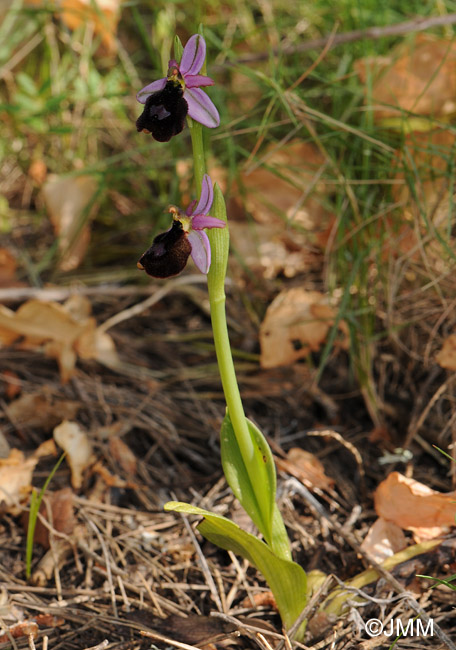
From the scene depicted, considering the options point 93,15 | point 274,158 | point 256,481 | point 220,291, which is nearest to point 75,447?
point 256,481

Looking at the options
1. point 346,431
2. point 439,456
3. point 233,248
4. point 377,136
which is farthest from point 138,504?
point 377,136

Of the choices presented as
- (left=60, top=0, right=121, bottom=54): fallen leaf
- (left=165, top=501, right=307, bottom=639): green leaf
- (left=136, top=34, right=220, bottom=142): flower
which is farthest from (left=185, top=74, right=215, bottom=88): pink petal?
(left=60, top=0, right=121, bottom=54): fallen leaf

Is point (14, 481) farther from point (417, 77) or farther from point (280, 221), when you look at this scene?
point (417, 77)

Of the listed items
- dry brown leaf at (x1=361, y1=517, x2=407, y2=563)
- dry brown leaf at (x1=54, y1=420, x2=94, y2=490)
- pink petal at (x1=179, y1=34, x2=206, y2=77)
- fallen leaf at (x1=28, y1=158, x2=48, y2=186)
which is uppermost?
pink petal at (x1=179, y1=34, x2=206, y2=77)

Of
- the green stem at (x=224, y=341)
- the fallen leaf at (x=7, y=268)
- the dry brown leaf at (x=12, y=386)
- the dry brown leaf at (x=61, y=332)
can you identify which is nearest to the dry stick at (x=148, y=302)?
the dry brown leaf at (x=61, y=332)

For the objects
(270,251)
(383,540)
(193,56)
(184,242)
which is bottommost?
(383,540)

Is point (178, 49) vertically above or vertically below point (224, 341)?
above

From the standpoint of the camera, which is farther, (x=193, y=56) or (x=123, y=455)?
(x=123, y=455)

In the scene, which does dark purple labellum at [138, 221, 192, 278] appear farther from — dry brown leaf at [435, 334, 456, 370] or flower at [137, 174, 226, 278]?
dry brown leaf at [435, 334, 456, 370]
